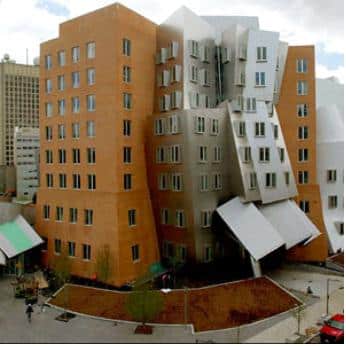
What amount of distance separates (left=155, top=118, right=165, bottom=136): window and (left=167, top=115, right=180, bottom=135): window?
2.60 ft

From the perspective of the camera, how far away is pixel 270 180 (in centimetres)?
4394

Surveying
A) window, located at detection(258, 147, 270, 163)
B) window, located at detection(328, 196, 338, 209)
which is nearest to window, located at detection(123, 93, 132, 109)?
window, located at detection(258, 147, 270, 163)

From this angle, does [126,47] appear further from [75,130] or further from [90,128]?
[75,130]

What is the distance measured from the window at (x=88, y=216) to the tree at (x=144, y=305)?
1312 cm

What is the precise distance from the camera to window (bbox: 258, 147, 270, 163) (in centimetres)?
4344

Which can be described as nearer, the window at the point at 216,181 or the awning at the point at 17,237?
the awning at the point at 17,237

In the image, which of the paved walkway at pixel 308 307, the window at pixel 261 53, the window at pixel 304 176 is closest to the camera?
the paved walkway at pixel 308 307

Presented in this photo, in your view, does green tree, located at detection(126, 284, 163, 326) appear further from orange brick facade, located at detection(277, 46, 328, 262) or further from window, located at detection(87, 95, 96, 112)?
orange brick facade, located at detection(277, 46, 328, 262)

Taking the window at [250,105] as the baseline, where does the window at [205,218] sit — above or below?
below

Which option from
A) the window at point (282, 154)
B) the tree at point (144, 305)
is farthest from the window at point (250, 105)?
the tree at point (144, 305)

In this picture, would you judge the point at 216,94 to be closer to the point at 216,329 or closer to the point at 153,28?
the point at 153,28

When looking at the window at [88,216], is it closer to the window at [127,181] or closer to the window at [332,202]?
the window at [127,181]

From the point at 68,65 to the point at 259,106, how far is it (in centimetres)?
1958

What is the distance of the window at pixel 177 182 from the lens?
136 feet
